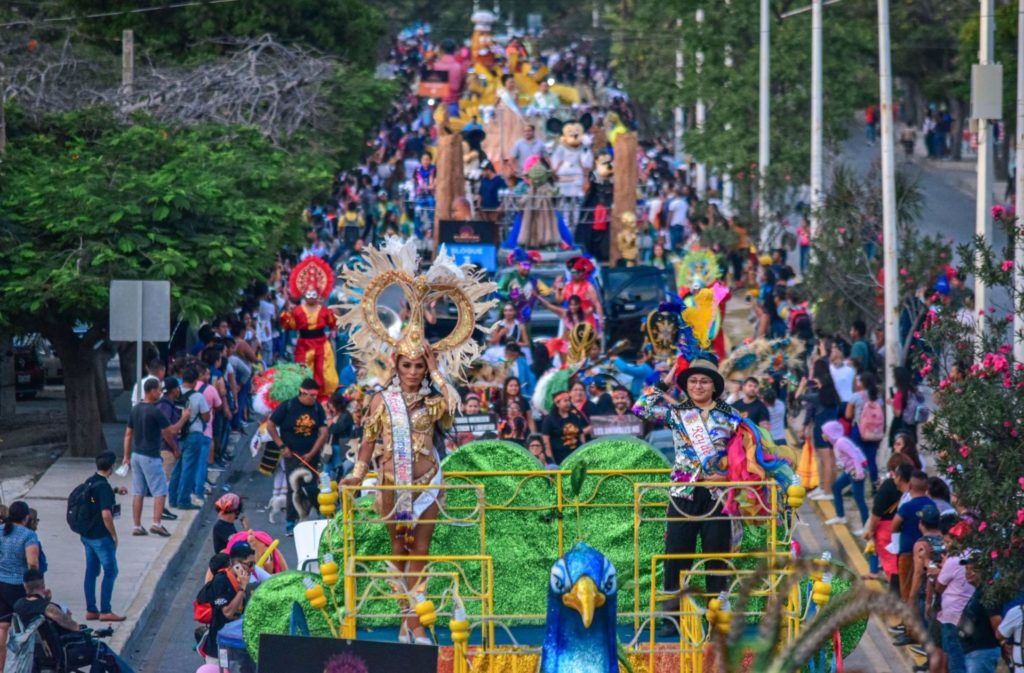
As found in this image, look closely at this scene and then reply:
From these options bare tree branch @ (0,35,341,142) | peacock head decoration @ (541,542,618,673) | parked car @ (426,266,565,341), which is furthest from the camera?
bare tree branch @ (0,35,341,142)

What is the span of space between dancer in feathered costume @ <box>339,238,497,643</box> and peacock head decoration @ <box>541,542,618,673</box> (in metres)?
3.09

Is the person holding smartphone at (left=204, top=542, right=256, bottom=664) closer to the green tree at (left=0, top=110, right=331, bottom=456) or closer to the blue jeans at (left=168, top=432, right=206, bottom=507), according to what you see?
the blue jeans at (left=168, top=432, right=206, bottom=507)

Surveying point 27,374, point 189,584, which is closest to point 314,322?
point 189,584

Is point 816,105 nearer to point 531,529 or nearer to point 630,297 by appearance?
point 630,297

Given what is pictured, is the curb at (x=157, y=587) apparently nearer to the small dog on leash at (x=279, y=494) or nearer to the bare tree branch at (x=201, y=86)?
the small dog on leash at (x=279, y=494)

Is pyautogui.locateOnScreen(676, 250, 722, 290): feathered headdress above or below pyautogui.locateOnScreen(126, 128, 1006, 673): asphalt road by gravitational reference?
above

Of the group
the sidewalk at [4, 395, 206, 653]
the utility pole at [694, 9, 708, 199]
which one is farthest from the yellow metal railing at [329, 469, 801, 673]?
the utility pole at [694, 9, 708, 199]

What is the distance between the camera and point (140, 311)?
71.6 ft

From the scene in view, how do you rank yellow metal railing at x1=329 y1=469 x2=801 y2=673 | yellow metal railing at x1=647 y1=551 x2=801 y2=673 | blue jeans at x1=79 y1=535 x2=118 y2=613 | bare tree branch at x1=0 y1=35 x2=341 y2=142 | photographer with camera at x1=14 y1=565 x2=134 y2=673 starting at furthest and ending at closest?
bare tree branch at x1=0 y1=35 x2=341 y2=142, blue jeans at x1=79 y1=535 x2=118 y2=613, photographer with camera at x1=14 y1=565 x2=134 y2=673, yellow metal railing at x1=329 y1=469 x2=801 y2=673, yellow metal railing at x1=647 y1=551 x2=801 y2=673

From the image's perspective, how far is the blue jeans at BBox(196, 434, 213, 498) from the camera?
2217 cm

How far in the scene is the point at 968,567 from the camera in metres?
14.7

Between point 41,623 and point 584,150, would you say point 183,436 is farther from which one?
point 584,150

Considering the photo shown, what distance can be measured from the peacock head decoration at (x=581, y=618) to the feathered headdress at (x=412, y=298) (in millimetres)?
3571

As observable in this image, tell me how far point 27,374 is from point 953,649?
Answer: 18252 mm
